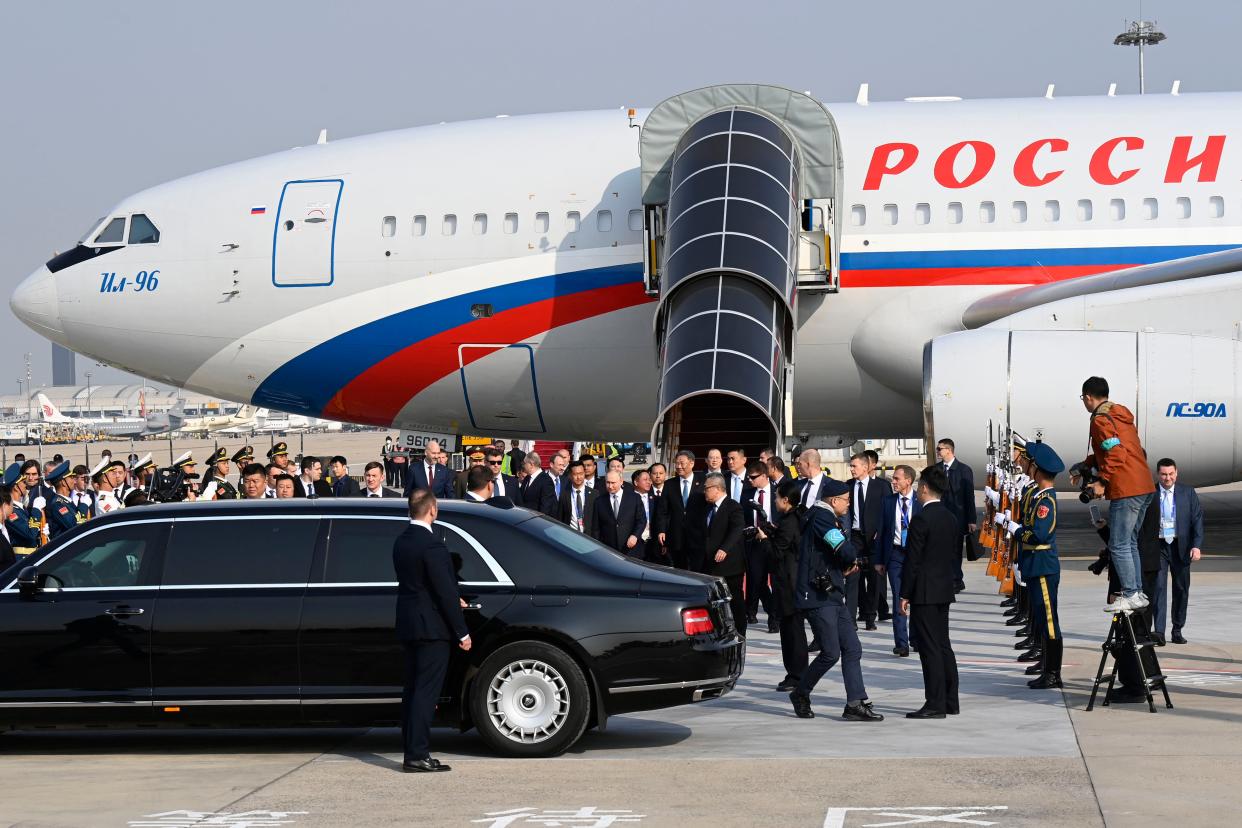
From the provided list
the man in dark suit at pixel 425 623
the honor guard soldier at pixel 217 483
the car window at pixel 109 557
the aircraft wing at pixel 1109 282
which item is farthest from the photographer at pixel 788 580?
the aircraft wing at pixel 1109 282

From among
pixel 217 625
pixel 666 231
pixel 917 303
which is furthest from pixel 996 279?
pixel 217 625

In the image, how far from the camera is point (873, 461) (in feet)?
51.0

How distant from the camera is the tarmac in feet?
23.6

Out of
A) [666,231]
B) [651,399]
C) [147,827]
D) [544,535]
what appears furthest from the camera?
[651,399]

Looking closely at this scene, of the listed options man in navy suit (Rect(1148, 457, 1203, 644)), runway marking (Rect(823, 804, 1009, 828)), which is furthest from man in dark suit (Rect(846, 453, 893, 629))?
runway marking (Rect(823, 804, 1009, 828))

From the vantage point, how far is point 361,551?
364 inches

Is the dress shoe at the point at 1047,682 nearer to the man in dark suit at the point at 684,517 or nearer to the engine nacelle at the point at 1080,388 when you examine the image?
the man in dark suit at the point at 684,517

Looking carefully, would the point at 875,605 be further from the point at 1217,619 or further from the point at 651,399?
the point at 651,399

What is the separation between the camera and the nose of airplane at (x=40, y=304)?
2045 centimetres

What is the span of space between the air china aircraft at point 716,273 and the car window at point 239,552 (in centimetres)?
841

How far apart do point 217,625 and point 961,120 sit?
13.2m

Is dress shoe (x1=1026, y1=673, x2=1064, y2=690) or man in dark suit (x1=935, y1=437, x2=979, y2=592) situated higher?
man in dark suit (x1=935, y1=437, x2=979, y2=592)

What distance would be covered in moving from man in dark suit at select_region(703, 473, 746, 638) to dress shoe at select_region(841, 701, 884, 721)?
3.84 meters

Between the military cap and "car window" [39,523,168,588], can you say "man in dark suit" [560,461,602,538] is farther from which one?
"car window" [39,523,168,588]
